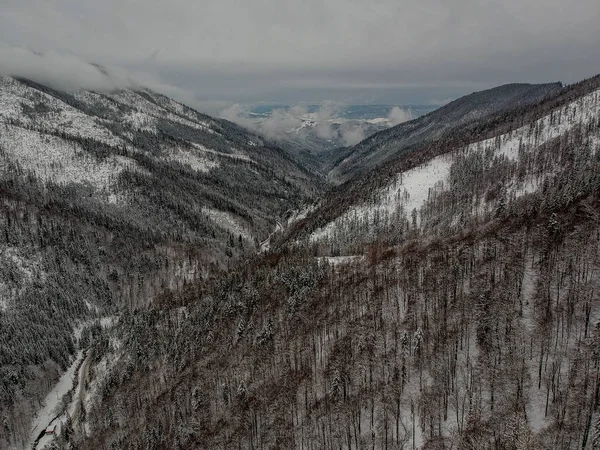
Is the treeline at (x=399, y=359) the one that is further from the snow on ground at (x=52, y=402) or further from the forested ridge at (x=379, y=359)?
the snow on ground at (x=52, y=402)

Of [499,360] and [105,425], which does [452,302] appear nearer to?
[499,360]

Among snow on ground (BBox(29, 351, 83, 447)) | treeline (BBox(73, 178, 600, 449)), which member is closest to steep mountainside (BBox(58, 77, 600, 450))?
treeline (BBox(73, 178, 600, 449))

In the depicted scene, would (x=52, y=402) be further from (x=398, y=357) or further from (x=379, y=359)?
(x=398, y=357)

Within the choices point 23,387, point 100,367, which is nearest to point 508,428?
point 100,367

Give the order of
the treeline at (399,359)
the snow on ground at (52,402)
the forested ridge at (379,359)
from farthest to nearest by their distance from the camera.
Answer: the snow on ground at (52,402)
the forested ridge at (379,359)
the treeline at (399,359)

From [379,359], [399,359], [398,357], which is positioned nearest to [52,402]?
[379,359]

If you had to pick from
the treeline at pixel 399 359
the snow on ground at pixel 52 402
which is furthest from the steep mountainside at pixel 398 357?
the snow on ground at pixel 52 402
